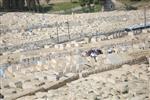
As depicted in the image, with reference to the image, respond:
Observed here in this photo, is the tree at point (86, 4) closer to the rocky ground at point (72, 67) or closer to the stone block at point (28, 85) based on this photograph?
the rocky ground at point (72, 67)

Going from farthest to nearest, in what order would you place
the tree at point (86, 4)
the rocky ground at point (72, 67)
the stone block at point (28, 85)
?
1. the tree at point (86, 4)
2. the stone block at point (28, 85)
3. the rocky ground at point (72, 67)

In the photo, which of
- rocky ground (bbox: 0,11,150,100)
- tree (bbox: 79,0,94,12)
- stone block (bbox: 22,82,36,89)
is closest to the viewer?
rocky ground (bbox: 0,11,150,100)

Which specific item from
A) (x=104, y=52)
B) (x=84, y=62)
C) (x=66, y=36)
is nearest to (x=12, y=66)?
(x=84, y=62)

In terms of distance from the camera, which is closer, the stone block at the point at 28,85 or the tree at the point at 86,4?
the stone block at the point at 28,85

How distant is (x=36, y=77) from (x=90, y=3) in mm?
30893

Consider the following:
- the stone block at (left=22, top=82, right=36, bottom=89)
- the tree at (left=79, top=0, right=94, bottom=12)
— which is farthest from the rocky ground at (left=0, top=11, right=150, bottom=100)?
the tree at (left=79, top=0, right=94, bottom=12)

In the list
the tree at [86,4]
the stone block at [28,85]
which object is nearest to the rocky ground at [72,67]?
the stone block at [28,85]

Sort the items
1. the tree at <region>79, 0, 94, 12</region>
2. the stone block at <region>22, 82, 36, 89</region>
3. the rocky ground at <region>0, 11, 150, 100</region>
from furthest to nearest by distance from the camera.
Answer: the tree at <region>79, 0, 94, 12</region> < the stone block at <region>22, 82, 36, 89</region> < the rocky ground at <region>0, 11, 150, 100</region>

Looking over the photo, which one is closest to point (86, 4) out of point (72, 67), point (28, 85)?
point (72, 67)

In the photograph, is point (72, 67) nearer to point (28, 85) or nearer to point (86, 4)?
point (28, 85)

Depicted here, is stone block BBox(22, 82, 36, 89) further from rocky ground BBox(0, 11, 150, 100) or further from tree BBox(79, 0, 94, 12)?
tree BBox(79, 0, 94, 12)

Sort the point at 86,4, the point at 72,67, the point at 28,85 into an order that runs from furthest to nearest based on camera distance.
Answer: the point at 86,4
the point at 72,67
the point at 28,85

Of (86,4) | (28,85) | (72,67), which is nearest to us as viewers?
(28,85)

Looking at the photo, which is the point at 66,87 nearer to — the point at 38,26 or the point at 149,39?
the point at 149,39
